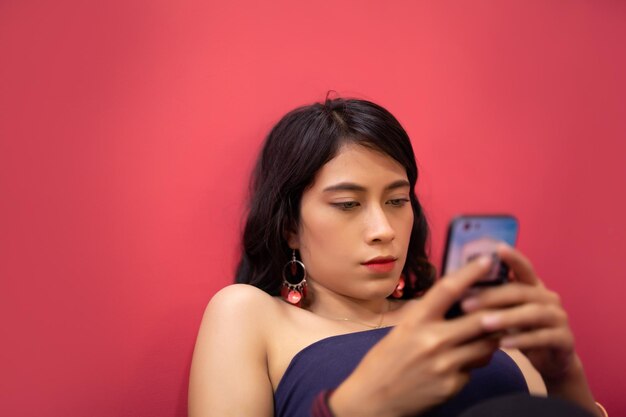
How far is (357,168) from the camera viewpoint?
1.06m

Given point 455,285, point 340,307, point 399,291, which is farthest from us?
point 399,291

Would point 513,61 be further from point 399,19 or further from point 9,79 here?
point 9,79

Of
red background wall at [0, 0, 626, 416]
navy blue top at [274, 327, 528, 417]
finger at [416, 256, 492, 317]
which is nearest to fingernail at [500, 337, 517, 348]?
finger at [416, 256, 492, 317]

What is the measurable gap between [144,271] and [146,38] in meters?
0.50

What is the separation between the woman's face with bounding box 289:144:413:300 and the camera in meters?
1.03

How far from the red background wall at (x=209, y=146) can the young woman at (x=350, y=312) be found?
0.16m

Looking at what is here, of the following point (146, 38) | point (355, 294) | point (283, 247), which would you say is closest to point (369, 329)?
point (355, 294)

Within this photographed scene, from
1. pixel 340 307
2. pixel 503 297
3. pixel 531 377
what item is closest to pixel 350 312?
pixel 340 307

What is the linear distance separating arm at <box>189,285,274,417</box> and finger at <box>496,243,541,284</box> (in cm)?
49

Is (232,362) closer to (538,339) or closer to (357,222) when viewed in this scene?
(357,222)

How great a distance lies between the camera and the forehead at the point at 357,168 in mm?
1054

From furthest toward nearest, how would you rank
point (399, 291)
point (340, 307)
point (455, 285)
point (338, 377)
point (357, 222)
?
1. point (399, 291)
2. point (340, 307)
3. point (357, 222)
4. point (338, 377)
5. point (455, 285)

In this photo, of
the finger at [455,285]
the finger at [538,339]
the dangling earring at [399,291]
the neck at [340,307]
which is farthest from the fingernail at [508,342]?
the dangling earring at [399,291]

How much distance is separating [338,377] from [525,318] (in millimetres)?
360
